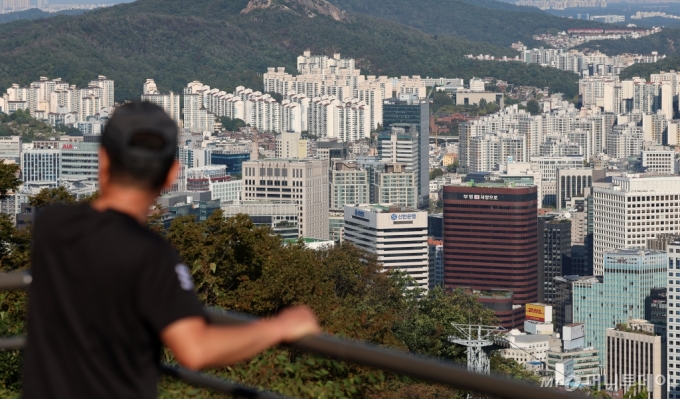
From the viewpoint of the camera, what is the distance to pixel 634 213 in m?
29.1

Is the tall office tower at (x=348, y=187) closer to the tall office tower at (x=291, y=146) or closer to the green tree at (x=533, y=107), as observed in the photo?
the tall office tower at (x=291, y=146)

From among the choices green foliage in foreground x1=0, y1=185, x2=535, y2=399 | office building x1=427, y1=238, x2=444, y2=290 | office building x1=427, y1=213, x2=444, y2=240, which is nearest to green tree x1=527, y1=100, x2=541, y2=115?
office building x1=427, y1=213, x2=444, y2=240

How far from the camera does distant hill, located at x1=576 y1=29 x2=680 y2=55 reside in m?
81.1

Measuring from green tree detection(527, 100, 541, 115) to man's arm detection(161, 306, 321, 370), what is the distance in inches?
2207

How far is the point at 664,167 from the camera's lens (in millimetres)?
40156

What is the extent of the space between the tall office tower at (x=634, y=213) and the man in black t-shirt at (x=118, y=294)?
2831 cm

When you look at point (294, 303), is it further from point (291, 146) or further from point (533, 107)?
point (533, 107)

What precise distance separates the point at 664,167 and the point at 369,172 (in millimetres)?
10377

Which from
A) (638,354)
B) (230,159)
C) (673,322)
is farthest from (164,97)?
(638,354)

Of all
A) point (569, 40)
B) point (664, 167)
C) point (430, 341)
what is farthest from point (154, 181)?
point (569, 40)

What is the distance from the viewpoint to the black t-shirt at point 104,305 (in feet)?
2.84

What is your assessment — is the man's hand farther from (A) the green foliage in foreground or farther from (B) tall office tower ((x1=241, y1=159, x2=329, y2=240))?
(B) tall office tower ((x1=241, y1=159, x2=329, y2=240))

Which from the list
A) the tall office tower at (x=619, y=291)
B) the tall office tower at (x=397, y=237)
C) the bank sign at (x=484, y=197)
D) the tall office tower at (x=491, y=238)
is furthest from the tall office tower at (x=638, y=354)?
the bank sign at (x=484, y=197)

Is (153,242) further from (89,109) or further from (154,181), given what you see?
(89,109)
